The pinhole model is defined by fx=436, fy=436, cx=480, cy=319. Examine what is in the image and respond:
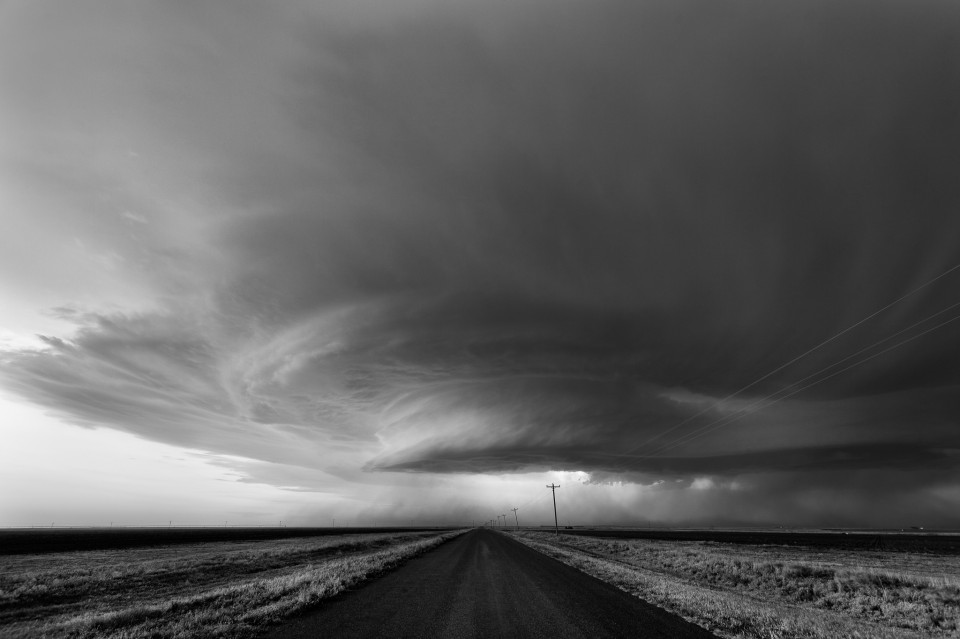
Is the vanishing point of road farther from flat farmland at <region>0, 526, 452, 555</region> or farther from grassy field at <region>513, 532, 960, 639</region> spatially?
flat farmland at <region>0, 526, 452, 555</region>

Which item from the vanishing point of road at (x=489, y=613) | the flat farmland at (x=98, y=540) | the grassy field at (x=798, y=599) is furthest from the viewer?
the flat farmland at (x=98, y=540)

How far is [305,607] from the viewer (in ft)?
45.9

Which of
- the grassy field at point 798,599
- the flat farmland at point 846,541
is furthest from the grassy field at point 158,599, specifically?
the flat farmland at point 846,541

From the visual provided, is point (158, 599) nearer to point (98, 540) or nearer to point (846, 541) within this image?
point (98, 540)

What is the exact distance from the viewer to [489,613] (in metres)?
13.0

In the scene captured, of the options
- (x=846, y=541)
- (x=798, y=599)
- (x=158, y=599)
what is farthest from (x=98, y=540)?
(x=846, y=541)

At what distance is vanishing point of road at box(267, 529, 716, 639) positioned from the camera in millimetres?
10781

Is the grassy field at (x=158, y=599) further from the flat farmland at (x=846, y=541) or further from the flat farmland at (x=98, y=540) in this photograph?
the flat farmland at (x=846, y=541)

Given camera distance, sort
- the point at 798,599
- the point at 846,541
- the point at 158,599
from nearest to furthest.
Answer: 1. the point at 158,599
2. the point at 798,599
3. the point at 846,541

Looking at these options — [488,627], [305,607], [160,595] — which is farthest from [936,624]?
[160,595]

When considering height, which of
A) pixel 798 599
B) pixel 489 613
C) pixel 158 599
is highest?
pixel 489 613

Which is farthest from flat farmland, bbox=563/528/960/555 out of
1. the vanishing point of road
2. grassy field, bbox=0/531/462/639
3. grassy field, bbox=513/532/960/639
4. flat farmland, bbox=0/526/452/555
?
flat farmland, bbox=0/526/452/555

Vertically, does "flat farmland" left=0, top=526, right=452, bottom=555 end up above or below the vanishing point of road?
below

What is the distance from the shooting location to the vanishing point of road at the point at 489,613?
10781mm
